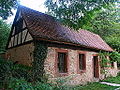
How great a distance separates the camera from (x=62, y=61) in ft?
34.2

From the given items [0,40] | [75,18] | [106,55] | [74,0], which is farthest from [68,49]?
[0,40]

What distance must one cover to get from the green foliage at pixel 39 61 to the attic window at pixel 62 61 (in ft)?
5.32

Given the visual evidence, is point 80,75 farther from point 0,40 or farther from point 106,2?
point 0,40

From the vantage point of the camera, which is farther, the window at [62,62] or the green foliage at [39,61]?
the window at [62,62]

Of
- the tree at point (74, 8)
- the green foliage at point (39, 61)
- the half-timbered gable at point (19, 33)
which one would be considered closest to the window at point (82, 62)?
the tree at point (74, 8)

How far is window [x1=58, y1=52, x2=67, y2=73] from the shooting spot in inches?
402

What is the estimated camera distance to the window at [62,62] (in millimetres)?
10211

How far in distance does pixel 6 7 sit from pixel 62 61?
550cm

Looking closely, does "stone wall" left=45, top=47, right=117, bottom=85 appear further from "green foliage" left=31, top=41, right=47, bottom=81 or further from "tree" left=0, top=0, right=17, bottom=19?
"tree" left=0, top=0, right=17, bottom=19

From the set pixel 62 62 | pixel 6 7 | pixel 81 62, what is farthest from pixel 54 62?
pixel 6 7

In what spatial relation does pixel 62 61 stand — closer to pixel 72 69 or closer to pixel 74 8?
pixel 72 69

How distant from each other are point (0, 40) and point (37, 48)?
8.55 m

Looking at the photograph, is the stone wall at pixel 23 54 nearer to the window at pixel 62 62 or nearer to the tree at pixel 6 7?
the window at pixel 62 62

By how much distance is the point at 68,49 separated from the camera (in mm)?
10570
